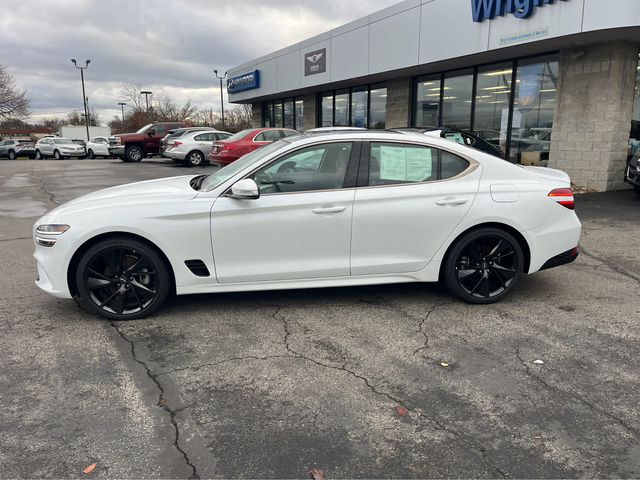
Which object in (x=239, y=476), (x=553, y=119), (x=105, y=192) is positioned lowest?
(x=239, y=476)

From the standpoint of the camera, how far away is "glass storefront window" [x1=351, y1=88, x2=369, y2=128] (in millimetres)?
19719

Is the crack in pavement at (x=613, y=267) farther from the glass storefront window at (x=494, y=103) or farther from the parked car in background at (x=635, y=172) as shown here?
the glass storefront window at (x=494, y=103)

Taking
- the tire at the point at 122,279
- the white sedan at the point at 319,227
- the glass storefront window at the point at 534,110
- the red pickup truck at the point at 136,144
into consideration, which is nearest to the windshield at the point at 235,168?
the white sedan at the point at 319,227

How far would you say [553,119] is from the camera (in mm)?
12297

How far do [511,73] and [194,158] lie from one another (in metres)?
12.9

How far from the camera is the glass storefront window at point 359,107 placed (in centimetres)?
1972

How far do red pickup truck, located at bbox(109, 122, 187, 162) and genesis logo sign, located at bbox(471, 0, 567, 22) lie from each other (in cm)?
1748

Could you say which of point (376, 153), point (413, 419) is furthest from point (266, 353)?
point (376, 153)

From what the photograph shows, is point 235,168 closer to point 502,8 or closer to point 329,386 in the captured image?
point 329,386

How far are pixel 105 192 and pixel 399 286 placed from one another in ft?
9.80

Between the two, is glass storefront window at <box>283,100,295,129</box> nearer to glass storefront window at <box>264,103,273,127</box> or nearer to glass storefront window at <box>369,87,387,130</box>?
glass storefront window at <box>264,103,273,127</box>

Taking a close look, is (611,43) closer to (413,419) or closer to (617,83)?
(617,83)

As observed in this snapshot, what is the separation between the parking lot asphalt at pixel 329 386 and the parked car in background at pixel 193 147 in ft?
53.0

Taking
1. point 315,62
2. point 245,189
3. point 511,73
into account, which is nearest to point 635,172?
point 511,73
